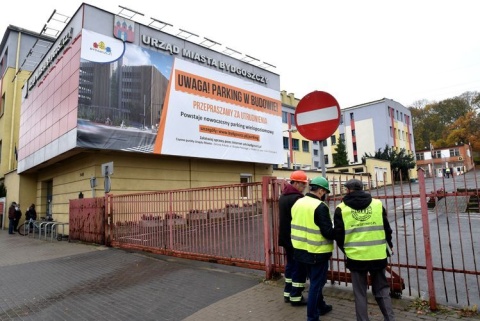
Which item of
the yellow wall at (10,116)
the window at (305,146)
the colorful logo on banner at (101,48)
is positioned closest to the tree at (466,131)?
the window at (305,146)

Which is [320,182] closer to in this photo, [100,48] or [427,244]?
[427,244]

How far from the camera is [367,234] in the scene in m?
3.70

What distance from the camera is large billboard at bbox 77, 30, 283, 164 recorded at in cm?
1373

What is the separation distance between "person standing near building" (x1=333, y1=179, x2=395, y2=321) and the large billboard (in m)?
11.8

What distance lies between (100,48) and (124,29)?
1.65 m

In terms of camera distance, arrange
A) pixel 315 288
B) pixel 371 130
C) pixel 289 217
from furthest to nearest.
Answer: pixel 371 130, pixel 289 217, pixel 315 288

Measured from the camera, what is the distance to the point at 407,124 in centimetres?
6091

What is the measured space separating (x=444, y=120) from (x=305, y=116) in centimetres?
7358

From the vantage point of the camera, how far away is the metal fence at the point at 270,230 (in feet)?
14.9

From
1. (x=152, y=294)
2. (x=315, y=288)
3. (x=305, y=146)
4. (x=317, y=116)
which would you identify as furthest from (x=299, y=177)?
(x=305, y=146)

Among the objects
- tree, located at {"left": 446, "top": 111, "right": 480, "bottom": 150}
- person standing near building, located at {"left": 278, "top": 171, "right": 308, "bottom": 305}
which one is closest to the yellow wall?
person standing near building, located at {"left": 278, "top": 171, "right": 308, "bottom": 305}

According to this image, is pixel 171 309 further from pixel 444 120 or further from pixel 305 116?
pixel 444 120

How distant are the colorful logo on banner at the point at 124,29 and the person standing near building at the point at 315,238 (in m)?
13.4

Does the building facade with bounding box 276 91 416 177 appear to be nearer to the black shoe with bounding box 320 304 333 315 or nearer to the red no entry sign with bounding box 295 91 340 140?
the red no entry sign with bounding box 295 91 340 140
